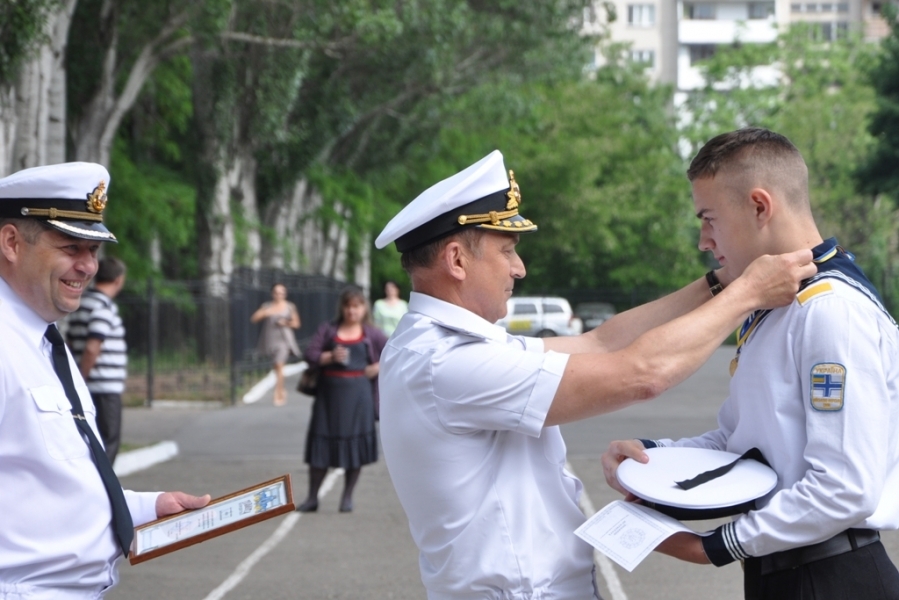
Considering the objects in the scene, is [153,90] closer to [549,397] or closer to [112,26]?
[112,26]

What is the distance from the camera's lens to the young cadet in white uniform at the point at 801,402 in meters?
2.69

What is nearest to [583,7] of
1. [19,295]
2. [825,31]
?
[19,295]

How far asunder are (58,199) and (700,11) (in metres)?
92.6

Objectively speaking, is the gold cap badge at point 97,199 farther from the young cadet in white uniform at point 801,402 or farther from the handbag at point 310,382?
the handbag at point 310,382

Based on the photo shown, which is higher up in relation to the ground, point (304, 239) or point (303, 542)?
point (304, 239)

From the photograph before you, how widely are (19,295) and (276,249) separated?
30.8 m

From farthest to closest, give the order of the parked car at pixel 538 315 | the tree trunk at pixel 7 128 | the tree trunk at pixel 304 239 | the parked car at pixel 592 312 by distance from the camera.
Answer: the parked car at pixel 592 312 → the parked car at pixel 538 315 → the tree trunk at pixel 304 239 → the tree trunk at pixel 7 128

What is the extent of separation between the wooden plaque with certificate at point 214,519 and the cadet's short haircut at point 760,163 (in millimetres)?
1303

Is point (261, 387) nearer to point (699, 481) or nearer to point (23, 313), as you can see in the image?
point (23, 313)

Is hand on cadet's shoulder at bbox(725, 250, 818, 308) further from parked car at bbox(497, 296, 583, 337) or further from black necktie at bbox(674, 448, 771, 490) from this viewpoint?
parked car at bbox(497, 296, 583, 337)

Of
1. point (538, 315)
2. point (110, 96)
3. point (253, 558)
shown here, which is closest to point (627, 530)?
point (253, 558)

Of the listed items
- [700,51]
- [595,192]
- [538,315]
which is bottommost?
[538,315]

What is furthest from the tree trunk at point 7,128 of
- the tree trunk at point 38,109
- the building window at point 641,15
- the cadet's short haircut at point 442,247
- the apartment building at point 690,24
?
the building window at point 641,15

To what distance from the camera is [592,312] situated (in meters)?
56.0
